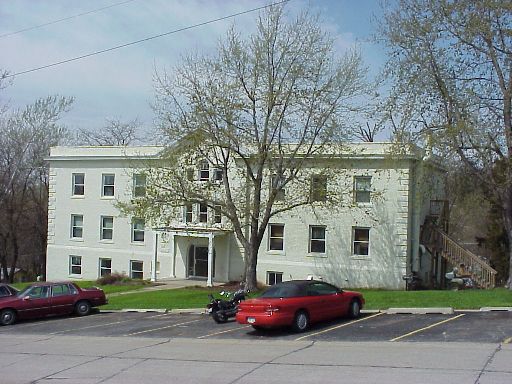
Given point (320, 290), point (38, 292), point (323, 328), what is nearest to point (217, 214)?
point (38, 292)

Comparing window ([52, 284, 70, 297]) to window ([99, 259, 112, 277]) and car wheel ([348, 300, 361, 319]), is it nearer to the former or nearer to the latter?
car wheel ([348, 300, 361, 319])

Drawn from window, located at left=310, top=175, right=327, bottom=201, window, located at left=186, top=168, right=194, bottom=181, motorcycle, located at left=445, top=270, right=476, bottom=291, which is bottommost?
motorcycle, located at left=445, top=270, right=476, bottom=291

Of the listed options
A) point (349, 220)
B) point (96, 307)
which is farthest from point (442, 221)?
point (96, 307)

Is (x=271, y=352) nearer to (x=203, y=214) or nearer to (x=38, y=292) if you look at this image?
(x=38, y=292)

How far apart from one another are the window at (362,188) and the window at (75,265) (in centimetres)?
1906

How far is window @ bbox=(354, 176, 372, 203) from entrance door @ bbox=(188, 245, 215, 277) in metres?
10.2

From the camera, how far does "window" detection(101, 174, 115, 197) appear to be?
43.0 meters

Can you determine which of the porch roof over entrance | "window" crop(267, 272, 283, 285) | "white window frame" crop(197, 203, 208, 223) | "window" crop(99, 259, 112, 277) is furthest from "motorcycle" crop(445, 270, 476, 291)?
"window" crop(99, 259, 112, 277)

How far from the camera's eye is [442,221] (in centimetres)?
3875

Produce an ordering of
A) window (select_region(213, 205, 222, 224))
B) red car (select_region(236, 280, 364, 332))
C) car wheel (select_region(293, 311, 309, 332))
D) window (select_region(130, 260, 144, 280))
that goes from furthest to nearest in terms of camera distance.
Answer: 1. window (select_region(130, 260, 144, 280))
2. window (select_region(213, 205, 222, 224))
3. car wheel (select_region(293, 311, 309, 332))
4. red car (select_region(236, 280, 364, 332))

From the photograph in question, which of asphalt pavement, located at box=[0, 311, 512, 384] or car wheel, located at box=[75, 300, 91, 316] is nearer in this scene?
asphalt pavement, located at box=[0, 311, 512, 384]

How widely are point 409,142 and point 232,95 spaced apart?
25.4 ft

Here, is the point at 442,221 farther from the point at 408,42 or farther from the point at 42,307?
the point at 42,307

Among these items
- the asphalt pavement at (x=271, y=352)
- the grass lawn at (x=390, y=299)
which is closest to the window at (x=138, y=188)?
the grass lawn at (x=390, y=299)
